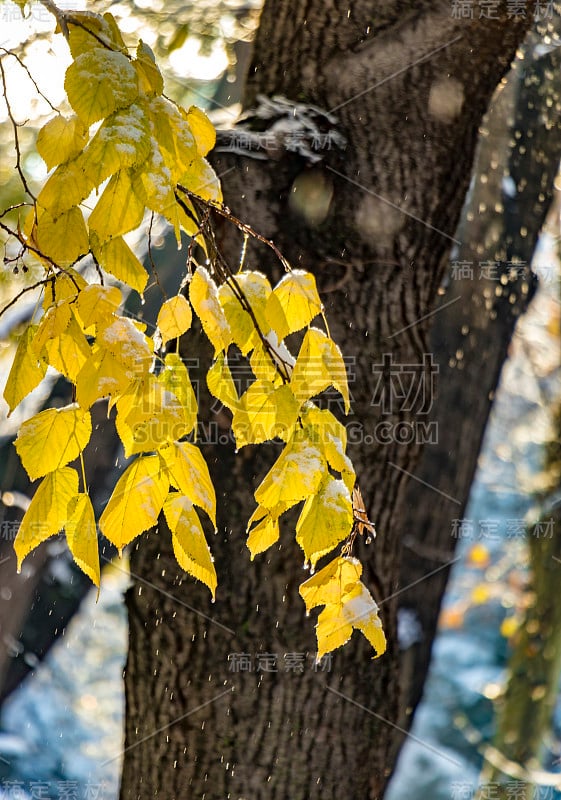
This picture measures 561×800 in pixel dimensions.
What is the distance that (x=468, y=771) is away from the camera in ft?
27.7

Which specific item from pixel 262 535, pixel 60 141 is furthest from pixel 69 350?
pixel 262 535

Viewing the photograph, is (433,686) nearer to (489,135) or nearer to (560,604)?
(560,604)

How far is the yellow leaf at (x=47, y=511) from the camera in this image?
106 centimetres

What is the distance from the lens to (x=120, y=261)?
1.06 metres

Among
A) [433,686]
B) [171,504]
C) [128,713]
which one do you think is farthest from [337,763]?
[433,686]

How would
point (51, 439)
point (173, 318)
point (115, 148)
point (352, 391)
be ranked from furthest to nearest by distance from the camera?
point (352, 391)
point (173, 318)
point (51, 439)
point (115, 148)

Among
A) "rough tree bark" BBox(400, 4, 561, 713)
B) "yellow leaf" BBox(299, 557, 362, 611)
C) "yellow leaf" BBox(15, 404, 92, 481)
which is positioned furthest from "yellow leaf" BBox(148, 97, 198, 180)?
"rough tree bark" BBox(400, 4, 561, 713)

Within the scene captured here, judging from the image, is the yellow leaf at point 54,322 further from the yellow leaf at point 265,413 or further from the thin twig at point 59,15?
the thin twig at point 59,15

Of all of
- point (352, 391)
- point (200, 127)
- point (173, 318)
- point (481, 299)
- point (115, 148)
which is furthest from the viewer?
point (481, 299)

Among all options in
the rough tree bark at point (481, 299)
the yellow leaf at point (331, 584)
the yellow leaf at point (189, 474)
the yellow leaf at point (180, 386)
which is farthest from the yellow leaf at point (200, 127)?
the rough tree bark at point (481, 299)

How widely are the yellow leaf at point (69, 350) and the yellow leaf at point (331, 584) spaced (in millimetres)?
428

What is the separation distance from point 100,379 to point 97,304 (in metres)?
0.10

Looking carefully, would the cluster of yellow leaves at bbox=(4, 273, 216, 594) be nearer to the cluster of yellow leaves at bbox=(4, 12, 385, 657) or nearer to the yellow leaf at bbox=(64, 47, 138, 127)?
the cluster of yellow leaves at bbox=(4, 12, 385, 657)

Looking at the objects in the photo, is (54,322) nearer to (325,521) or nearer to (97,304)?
(97,304)
